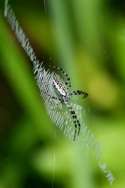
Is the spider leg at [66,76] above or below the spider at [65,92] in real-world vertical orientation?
above

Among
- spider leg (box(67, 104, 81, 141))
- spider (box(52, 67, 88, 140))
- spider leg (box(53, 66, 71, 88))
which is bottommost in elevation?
spider leg (box(67, 104, 81, 141))

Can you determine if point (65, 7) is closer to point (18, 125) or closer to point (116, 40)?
point (116, 40)

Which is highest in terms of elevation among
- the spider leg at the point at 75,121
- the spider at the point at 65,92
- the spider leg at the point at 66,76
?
the spider leg at the point at 66,76

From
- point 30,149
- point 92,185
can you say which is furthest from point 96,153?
point 30,149

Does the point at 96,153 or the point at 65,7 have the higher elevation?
the point at 65,7
